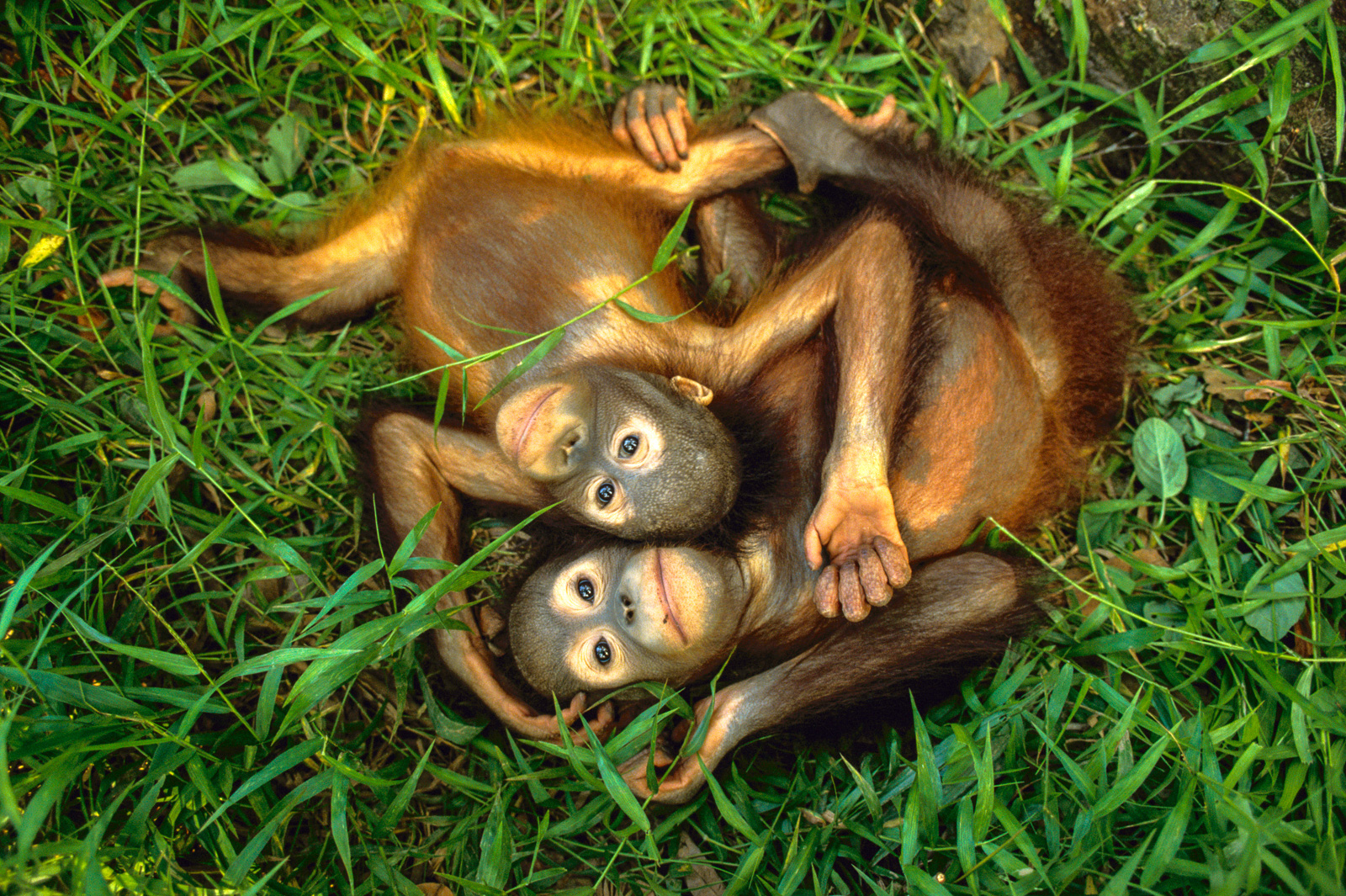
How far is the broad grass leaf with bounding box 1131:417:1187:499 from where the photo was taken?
2971 mm

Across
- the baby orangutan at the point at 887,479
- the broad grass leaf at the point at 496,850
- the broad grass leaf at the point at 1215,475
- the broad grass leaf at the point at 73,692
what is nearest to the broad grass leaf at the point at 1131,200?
the baby orangutan at the point at 887,479

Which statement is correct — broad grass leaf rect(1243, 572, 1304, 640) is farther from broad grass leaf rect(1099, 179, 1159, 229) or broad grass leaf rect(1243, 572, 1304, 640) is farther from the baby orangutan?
broad grass leaf rect(1099, 179, 1159, 229)

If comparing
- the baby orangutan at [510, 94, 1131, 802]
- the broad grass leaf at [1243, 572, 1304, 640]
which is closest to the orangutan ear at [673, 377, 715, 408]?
the baby orangutan at [510, 94, 1131, 802]

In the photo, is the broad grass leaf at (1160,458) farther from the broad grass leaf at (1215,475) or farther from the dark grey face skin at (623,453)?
the dark grey face skin at (623,453)

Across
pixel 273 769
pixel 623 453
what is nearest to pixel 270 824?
pixel 273 769

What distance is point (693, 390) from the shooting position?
2.67 meters

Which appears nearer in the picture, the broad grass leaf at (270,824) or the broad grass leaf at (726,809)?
the broad grass leaf at (270,824)

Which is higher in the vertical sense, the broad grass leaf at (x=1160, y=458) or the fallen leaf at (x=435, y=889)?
the broad grass leaf at (x=1160, y=458)

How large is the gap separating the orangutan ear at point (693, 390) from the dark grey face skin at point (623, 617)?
48cm

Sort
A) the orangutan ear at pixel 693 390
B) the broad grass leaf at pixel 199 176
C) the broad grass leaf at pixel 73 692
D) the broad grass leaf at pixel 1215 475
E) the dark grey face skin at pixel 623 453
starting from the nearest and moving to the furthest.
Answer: the broad grass leaf at pixel 73 692 < the dark grey face skin at pixel 623 453 < the orangutan ear at pixel 693 390 < the broad grass leaf at pixel 1215 475 < the broad grass leaf at pixel 199 176

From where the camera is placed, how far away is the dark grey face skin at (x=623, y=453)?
7.98 feet

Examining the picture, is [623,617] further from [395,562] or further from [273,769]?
[273,769]

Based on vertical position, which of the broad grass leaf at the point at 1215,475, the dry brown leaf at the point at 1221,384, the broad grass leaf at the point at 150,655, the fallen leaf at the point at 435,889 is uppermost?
the dry brown leaf at the point at 1221,384

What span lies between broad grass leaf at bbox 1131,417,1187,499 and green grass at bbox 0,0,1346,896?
0.6 inches
